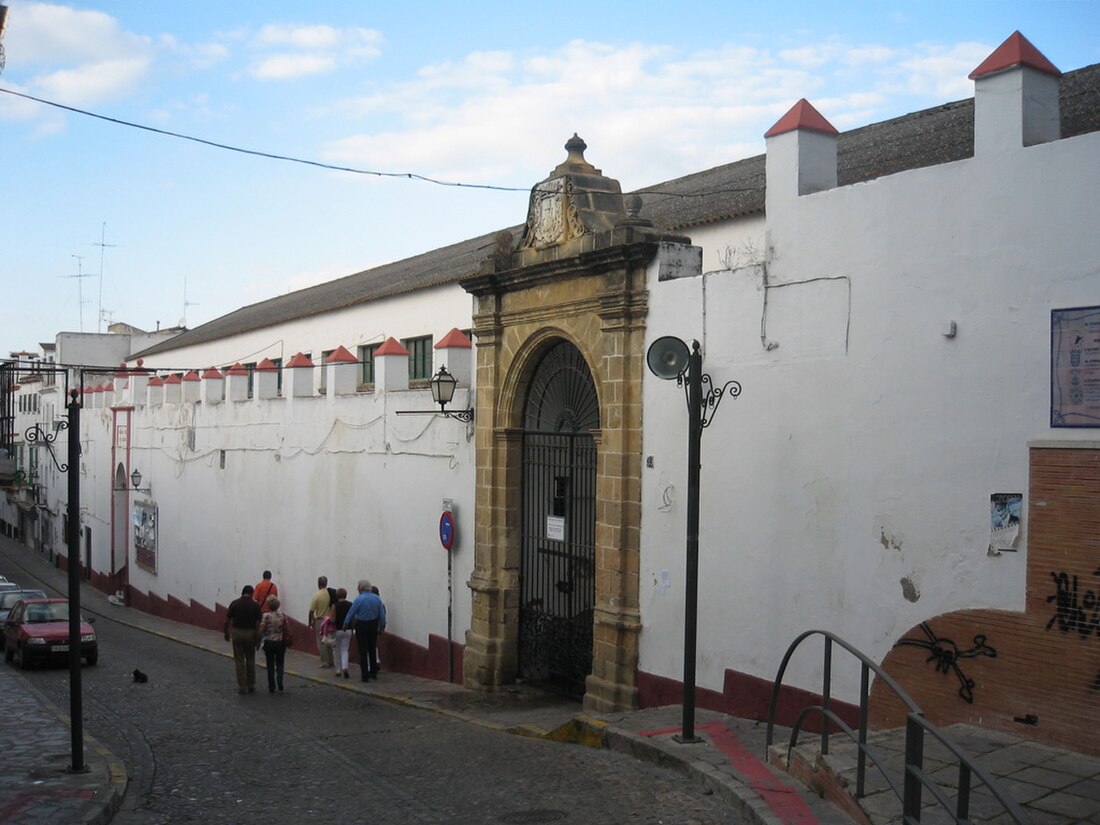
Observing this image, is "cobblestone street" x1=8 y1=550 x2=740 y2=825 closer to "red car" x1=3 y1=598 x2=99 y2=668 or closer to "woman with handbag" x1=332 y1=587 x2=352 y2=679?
"woman with handbag" x1=332 y1=587 x2=352 y2=679

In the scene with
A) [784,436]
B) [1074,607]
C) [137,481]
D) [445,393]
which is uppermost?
[445,393]

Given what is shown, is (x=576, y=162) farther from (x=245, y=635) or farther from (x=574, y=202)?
(x=245, y=635)

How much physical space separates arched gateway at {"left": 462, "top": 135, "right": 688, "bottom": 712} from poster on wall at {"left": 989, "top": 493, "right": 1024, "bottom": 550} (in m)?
4.40

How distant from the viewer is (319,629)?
1811 centimetres

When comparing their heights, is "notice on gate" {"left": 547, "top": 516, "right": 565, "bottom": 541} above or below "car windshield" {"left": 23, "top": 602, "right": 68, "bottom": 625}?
above

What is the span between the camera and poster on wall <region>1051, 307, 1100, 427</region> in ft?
25.6

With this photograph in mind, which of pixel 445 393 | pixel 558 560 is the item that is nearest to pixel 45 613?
pixel 445 393

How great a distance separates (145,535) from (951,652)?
82.7ft

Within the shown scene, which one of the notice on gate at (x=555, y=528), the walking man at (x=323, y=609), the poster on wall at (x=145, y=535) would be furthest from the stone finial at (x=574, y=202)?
the poster on wall at (x=145, y=535)

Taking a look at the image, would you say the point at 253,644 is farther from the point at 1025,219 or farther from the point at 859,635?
the point at 1025,219

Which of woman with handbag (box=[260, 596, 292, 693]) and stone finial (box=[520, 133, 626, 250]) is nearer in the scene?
stone finial (box=[520, 133, 626, 250])

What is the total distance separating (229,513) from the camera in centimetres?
2355

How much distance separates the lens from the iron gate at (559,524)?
43.7 ft

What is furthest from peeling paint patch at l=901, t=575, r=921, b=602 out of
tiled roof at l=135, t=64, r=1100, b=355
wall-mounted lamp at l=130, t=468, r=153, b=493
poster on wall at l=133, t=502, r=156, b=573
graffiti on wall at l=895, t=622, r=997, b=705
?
wall-mounted lamp at l=130, t=468, r=153, b=493
